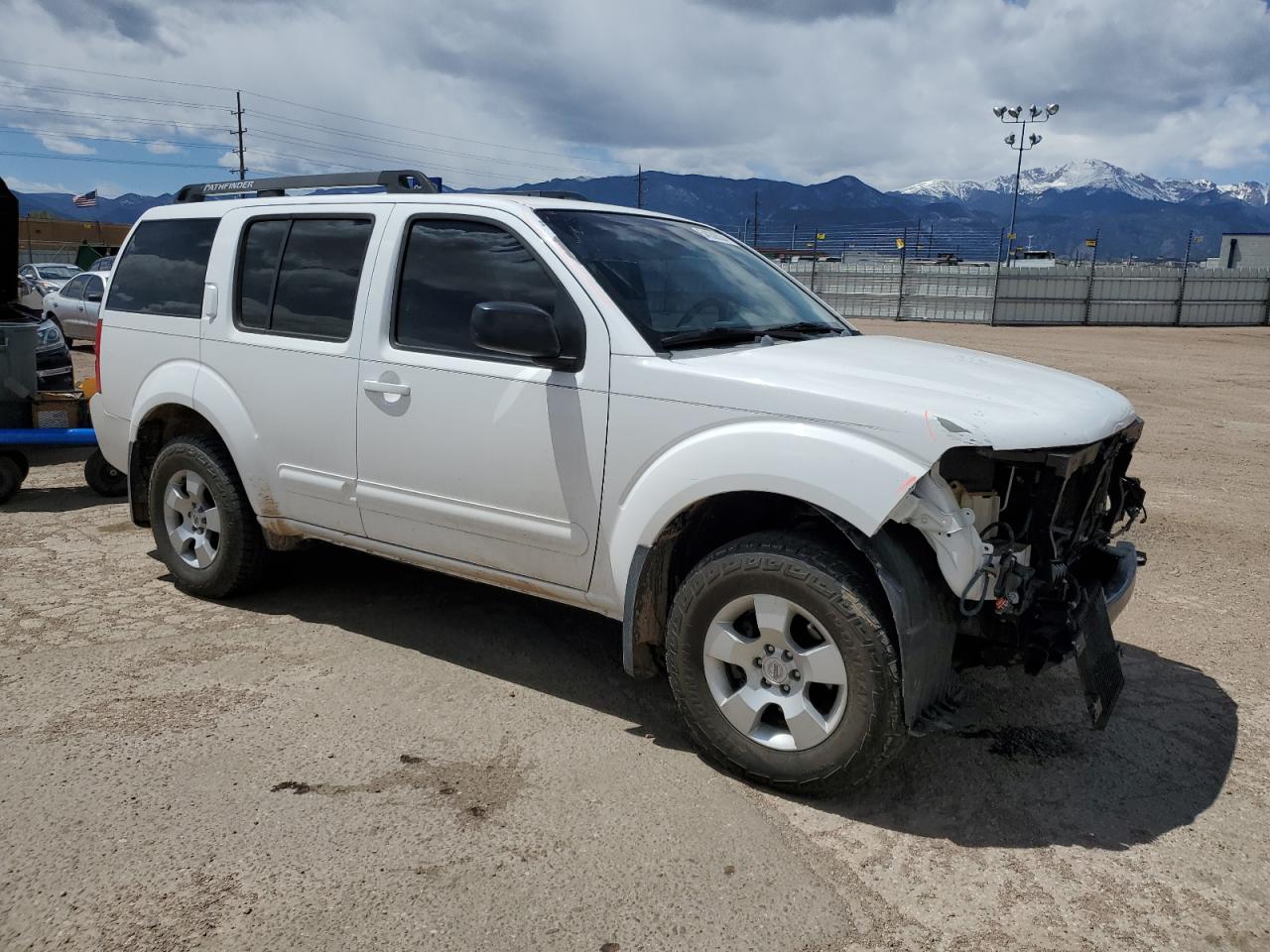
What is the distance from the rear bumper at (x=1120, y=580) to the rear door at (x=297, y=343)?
303cm

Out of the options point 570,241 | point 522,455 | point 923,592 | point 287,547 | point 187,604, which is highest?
point 570,241

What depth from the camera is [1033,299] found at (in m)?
34.6

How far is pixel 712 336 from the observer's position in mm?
3783

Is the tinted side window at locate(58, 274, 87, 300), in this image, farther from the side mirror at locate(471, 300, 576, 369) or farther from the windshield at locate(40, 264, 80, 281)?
the side mirror at locate(471, 300, 576, 369)

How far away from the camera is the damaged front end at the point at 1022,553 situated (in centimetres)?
300

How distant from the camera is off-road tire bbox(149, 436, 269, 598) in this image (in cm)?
488

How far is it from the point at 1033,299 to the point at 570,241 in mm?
34227

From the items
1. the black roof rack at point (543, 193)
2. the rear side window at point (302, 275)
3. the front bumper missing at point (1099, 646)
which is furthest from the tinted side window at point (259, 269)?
the front bumper missing at point (1099, 646)

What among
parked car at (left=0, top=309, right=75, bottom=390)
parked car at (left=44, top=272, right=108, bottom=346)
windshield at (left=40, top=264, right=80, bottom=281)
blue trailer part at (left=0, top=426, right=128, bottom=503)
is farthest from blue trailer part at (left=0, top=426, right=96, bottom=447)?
windshield at (left=40, top=264, right=80, bottom=281)

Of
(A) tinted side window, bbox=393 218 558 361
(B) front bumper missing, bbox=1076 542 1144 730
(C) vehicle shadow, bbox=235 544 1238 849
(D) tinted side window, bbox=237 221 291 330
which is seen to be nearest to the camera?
(B) front bumper missing, bbox=1076 542 1144 730

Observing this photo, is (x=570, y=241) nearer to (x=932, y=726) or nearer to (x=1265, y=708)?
(x=932, y=726)

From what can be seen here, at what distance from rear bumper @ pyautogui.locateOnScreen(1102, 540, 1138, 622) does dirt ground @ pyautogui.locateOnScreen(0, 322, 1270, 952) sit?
0.58m

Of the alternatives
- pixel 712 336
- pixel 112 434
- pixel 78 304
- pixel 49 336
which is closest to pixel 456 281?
pixel 712 336

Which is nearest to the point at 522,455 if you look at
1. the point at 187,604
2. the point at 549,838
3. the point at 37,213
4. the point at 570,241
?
the point at 570,241
